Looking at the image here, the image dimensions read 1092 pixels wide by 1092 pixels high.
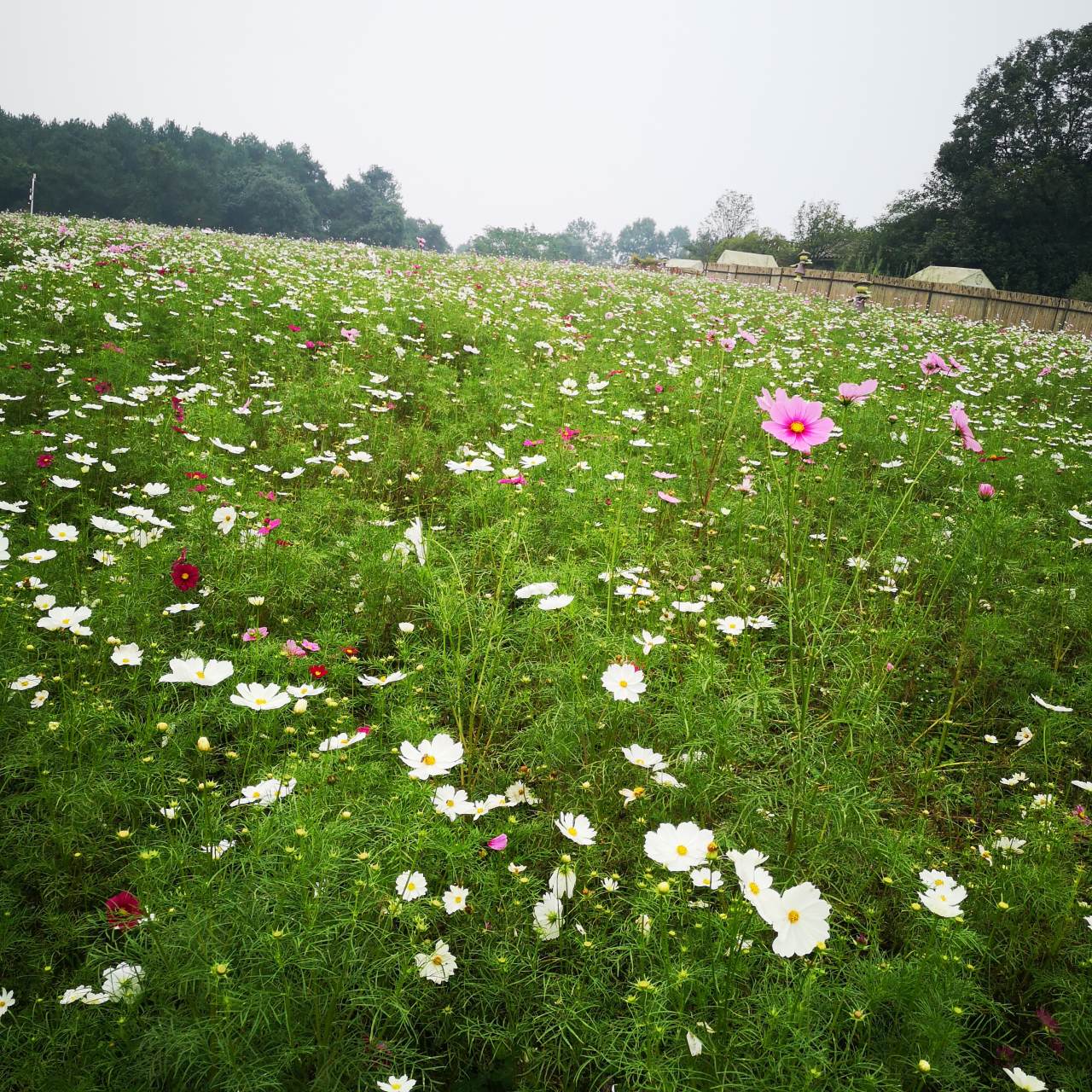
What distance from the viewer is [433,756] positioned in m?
1.28

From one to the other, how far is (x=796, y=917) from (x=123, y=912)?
1.13 m

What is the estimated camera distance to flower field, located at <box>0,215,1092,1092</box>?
1.07 metres

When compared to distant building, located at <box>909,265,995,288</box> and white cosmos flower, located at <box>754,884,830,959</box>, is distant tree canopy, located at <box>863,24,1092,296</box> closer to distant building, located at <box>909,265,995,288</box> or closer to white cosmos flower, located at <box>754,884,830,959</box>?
distant building, located at <box>909,265,995,288</box>

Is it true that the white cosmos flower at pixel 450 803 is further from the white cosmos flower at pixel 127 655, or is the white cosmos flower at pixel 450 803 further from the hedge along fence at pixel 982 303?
the hedge along fence at pixel 982 303

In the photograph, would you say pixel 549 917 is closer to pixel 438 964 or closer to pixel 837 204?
pixel 438 964

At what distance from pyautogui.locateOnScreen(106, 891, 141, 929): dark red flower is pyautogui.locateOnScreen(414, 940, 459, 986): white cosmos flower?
1.66ft

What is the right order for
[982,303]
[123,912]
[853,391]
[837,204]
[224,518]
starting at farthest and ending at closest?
[837,204]
[982,303]
[224,518]
[853,391]
[123,912]

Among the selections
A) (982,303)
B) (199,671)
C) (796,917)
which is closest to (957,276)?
(982,303)

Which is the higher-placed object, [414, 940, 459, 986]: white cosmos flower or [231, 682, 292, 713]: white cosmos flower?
[231, 682, 292, 713]: white cosmos flower

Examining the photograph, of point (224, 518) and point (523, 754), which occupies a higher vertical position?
point (224, 518)

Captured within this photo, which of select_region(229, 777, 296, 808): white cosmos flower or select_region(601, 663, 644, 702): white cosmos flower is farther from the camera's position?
select_region(601, 663, 644, 702): white cosmos flower

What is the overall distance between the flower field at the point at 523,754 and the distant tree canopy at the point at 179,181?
42.6 meters

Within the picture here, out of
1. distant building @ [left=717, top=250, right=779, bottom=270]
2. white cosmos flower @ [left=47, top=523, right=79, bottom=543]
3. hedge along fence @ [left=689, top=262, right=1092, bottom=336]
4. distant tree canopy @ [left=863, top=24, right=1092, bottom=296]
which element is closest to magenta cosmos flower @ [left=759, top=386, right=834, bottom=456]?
white cosmos flower @ [left=47, top=523, right=79, bottom=543]

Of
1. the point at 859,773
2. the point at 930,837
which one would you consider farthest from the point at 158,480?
the point at 930,837
